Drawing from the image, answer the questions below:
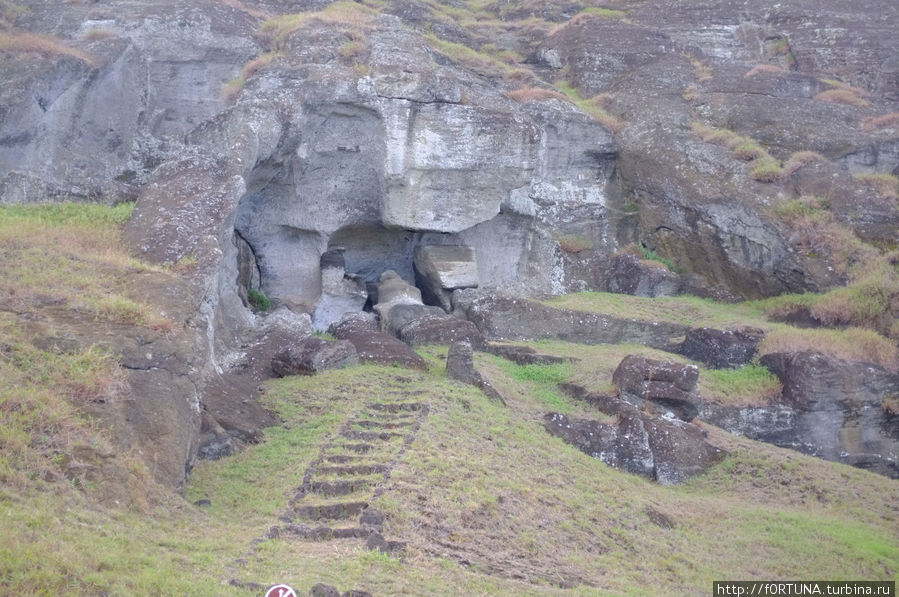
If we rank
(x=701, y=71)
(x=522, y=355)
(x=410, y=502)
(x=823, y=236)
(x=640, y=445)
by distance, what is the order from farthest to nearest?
1. (x=701, y=71)
2. (x=823, y=236)
3. (x=522, y=355)
4. (x=640, y=445)
5. (x=410, y=502)

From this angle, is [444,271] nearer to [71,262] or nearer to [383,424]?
[383,424]

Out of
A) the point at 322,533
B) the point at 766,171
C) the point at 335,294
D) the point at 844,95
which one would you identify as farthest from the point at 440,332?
the point at 844,95

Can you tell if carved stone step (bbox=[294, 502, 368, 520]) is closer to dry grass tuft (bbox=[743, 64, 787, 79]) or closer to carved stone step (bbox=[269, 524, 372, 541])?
carved stone step (bbox=[269, 524, 372, 541])

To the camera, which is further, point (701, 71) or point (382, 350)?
point (701, 71)

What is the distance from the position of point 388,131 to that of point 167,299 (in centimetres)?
1097

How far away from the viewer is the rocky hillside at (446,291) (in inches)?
456

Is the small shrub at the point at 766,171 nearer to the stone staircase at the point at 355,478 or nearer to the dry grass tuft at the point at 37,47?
the stone staircase at the point at 355,478

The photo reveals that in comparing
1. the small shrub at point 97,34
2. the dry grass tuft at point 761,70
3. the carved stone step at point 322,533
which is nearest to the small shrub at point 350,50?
the small shrub at point 97,34

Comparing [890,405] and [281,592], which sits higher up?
[281,592]

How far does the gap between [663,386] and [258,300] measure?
10715 millimetres

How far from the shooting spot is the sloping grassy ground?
9.33 metres

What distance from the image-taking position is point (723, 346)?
22078 millimetres

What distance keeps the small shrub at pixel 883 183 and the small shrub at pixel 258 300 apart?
54.9 ft

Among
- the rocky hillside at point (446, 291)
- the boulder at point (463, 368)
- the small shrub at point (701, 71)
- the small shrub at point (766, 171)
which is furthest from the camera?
the small shrub at point (701, 71)
